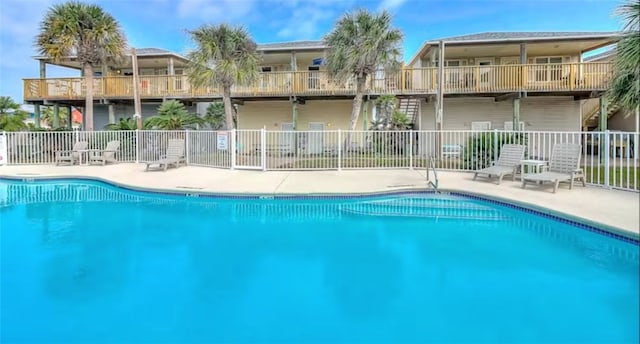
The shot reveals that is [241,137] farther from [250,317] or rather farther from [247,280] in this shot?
[250,317]

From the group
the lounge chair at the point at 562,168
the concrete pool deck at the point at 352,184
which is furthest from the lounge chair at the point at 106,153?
the lounge chair at the point at 562,168

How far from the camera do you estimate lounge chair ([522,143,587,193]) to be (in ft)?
29.0

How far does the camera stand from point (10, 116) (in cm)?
2091

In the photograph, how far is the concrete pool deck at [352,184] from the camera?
7.06 meters

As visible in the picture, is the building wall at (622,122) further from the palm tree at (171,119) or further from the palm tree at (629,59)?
the palm tree at (171,119)

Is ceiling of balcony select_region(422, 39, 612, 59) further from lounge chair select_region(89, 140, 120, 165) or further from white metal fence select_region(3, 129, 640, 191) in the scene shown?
lounge chair select_region(89, 140, 120, 165)

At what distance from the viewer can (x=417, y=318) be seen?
12.4 ft

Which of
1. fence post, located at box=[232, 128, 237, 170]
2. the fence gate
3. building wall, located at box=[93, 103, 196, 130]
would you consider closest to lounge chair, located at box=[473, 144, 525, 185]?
the fence gate

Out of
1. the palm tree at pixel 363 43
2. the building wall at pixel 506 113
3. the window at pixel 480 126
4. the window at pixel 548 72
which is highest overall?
the palm tree at pixel 363 43

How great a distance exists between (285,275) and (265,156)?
9264 mm

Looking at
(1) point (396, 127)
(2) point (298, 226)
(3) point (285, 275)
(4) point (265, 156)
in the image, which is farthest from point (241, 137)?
(3) point (285, 275)

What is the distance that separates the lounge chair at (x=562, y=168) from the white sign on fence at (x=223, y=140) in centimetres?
946

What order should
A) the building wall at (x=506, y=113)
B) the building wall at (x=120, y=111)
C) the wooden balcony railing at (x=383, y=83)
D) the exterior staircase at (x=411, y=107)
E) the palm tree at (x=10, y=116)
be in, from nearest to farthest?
the wooden balcony railing at (x=383, y=83) → the building wall at (x=506, y=113) → the palm tree at (x=10, y=116) → the exterior staircase at (x=411, y=107) → the building wall at (x=120, y=111)

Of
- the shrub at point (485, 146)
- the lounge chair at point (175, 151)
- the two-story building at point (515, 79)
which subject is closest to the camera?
the shrub at point (485, 146)
